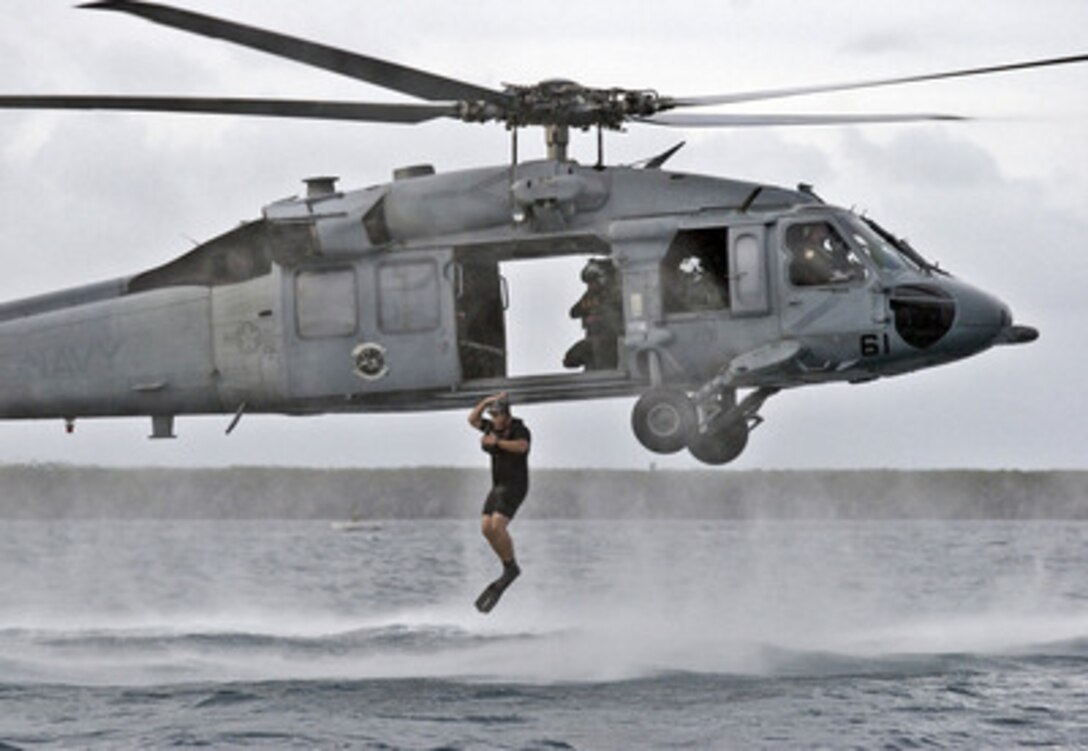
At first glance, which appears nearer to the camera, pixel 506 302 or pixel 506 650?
pixel 506 302

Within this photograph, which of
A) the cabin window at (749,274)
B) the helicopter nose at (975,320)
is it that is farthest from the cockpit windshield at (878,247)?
the cabin window at (749,274)

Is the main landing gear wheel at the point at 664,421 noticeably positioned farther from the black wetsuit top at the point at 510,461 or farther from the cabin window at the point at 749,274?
the black wetsuit top at the point at 510,461

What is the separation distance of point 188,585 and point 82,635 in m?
24.1

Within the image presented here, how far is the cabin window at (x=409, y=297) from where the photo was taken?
754 inches

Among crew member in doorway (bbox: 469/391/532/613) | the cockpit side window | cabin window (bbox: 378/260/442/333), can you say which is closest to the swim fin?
crew member in doorway (bbox: 469/391/532/613)

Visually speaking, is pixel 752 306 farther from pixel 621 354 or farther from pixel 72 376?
pixel 72 376

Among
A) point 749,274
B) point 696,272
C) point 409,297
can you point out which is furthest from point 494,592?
point 749,274

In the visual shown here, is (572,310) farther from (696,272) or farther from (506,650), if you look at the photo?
(506,650)

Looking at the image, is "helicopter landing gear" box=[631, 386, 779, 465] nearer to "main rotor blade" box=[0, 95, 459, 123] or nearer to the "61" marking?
the "61" marking

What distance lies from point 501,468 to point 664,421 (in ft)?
5.45

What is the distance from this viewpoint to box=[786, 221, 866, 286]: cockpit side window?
18.7 m

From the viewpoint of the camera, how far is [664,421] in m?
18.5

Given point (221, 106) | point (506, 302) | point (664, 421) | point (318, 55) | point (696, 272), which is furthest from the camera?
point (506, 302)

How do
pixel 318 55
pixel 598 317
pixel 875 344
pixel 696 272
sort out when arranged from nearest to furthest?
pixel 318 55, pixel 875 344, pixel 696 272, pixel 598 317
